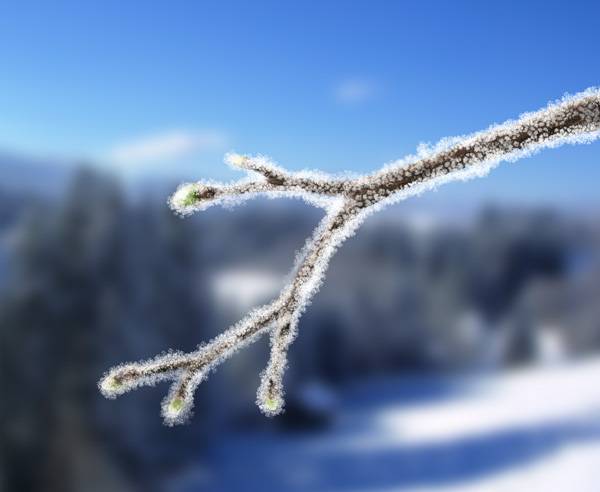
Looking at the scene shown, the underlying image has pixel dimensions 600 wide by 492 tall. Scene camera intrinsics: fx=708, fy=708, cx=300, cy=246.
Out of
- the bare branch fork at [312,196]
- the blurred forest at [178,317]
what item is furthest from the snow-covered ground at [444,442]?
the bare branch fork at [312,196]

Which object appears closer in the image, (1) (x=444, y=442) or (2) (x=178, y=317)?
(2) (x=178, y=317)

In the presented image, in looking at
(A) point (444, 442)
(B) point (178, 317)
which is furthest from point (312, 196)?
(A) point (444, 442)

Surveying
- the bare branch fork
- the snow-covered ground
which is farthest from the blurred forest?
the bare branch fork

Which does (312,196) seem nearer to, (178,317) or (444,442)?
(178,317)

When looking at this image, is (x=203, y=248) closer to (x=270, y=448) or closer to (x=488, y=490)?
(x=270, y=448)

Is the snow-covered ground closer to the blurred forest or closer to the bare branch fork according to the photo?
the blurred forest

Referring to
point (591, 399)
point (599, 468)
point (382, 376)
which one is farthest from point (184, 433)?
point (591, 399)
